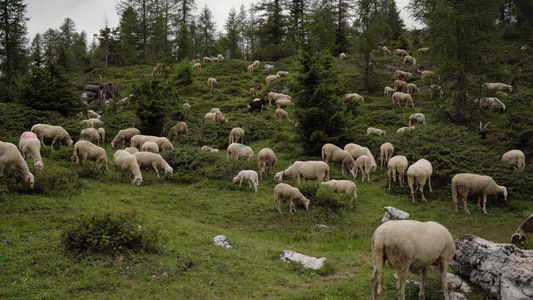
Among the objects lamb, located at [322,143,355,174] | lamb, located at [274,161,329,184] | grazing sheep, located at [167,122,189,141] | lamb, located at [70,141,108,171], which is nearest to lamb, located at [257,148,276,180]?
lamb, located at [274,161,329,184]

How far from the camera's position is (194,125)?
28828 millimetres

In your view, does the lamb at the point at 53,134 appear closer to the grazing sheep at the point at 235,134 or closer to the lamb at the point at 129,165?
the lamb at the point at 129,165

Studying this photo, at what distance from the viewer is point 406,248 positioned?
20.3 feet

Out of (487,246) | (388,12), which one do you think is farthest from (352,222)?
(388,12)

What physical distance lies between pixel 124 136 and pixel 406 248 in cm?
2141

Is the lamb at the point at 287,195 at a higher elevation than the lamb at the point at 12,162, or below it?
below

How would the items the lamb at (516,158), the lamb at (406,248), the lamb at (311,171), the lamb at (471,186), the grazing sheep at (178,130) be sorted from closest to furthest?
1. the lamb at (406,248)
2. the lamb at (471,186)
3. the lamb at (311,171)
4. the lamb at (516,158)
5. the grazing sheep at (178,130)

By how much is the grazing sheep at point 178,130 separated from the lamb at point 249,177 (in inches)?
416

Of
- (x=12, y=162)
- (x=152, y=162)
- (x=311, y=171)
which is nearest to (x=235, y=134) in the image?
(x=152, y=162)

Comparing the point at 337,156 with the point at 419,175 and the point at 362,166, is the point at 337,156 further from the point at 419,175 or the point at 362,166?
the point at 419,175

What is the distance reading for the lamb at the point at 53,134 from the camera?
64.3 ft

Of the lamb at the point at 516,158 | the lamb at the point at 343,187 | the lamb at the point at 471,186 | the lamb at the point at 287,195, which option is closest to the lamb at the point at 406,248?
the lamb at the point at 287,195

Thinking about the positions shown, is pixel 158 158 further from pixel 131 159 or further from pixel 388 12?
pixel 388 12

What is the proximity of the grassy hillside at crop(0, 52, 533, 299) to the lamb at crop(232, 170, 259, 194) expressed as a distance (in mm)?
374
